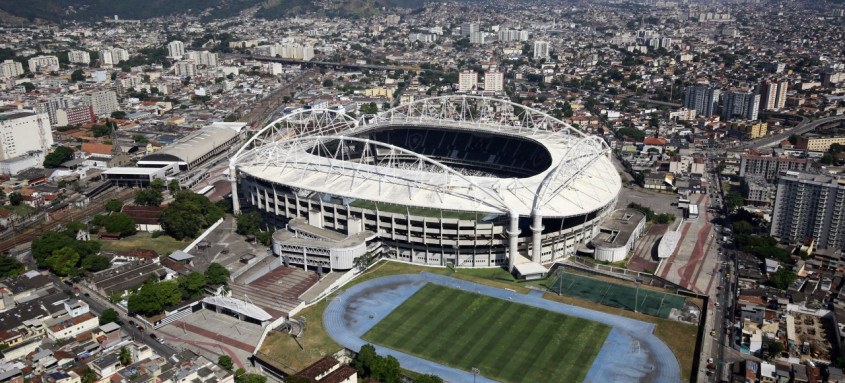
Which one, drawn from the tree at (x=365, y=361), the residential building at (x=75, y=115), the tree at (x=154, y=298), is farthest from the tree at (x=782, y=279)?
the residential building at (x=75, y=115)

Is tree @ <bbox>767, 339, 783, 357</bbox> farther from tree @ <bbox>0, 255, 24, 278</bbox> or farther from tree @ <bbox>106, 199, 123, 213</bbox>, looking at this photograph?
tree @ <bbox>106, 199, 123, 213</bbox>

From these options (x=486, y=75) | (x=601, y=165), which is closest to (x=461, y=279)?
(x=601, y=165)

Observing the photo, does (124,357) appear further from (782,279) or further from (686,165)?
(686,165)

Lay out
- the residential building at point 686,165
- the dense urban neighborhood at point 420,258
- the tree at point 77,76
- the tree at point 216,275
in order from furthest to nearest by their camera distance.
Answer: the tree at point 77,76
the residential building at point 686,165
the tree at point 216,275
the dense urban neighborhood at point 420,258

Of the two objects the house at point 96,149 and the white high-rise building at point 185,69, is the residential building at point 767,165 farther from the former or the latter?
the white high-rise building at point 185,69

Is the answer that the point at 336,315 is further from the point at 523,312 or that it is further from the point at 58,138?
the point at 58,138

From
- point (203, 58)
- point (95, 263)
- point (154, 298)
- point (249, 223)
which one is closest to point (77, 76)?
point (203, 58)
